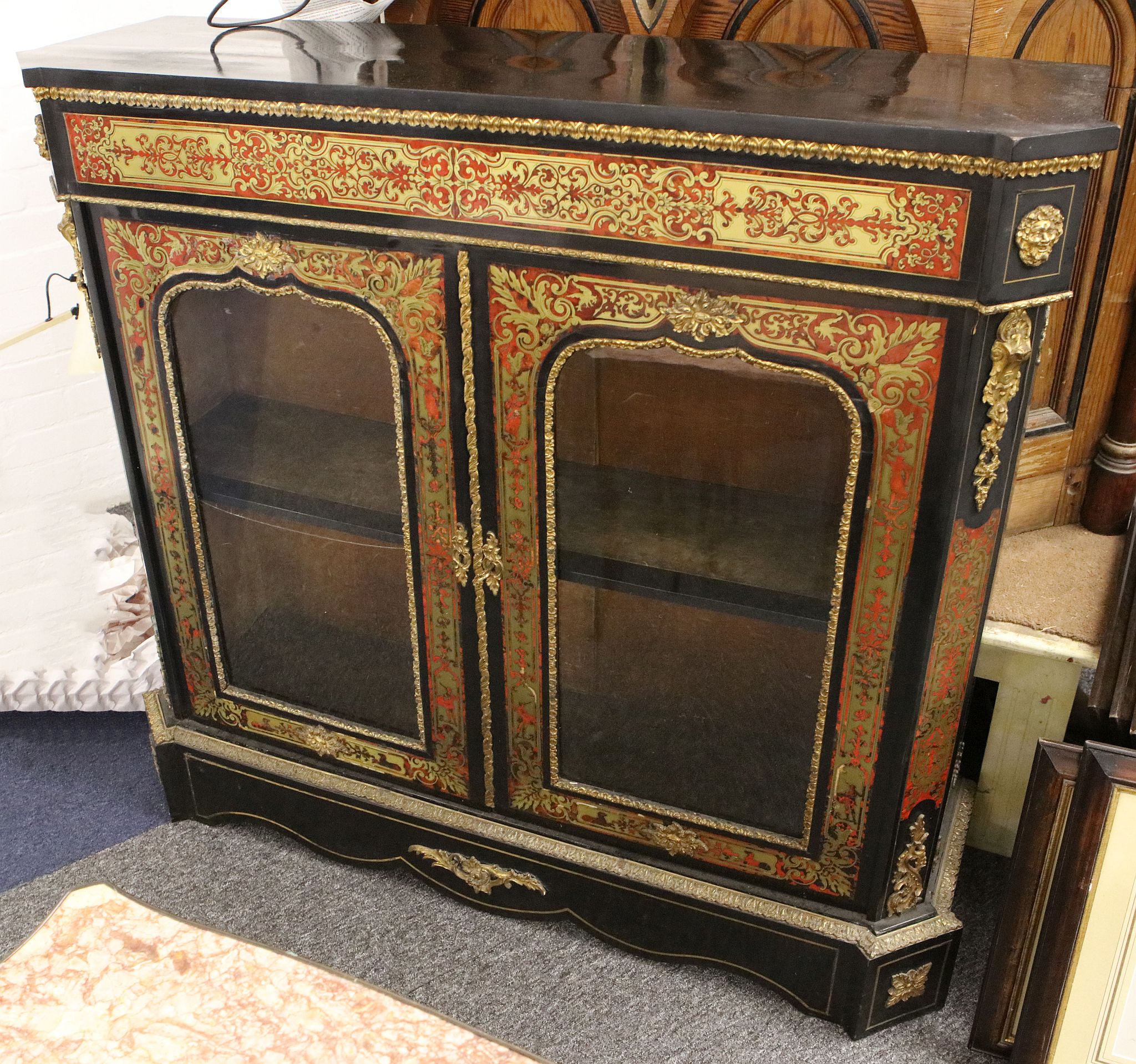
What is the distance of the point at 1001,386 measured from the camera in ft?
3.76

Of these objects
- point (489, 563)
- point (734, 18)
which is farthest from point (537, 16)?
point (489, 563)

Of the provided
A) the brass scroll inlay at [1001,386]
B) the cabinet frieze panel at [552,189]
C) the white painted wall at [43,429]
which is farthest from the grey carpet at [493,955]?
the cabinet frieze panel at [552,189]

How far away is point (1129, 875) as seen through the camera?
1341mm

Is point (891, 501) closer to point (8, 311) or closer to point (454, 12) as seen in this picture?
point (454, 12)

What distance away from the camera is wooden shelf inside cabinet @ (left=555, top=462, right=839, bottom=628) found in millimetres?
1305

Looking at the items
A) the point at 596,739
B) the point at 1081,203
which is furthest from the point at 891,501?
the point at 596,739

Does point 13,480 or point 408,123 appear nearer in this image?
point 408,123

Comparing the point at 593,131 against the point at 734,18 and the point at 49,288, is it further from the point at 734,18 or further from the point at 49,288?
the point at 49,288

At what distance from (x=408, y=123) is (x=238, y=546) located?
68 cm

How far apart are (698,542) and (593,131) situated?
18.7 inches

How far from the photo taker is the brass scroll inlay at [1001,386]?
3.69 feet

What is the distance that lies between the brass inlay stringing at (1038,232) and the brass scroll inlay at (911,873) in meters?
0.69

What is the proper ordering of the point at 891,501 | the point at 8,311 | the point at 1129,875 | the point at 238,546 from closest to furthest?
the point at 891,501, the point at 1129,875, the point at 238,546, the point at 8,311

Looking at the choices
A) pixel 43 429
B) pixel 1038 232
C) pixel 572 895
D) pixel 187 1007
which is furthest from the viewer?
pixel 43 429
